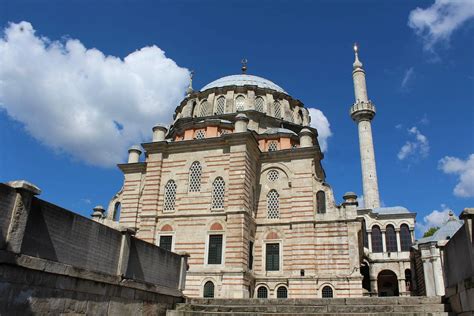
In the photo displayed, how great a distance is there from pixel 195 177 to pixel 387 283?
22.1 m

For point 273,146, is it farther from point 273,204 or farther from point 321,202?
point 321,202

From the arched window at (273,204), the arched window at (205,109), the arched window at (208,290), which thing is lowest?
the arched window at (208,290)

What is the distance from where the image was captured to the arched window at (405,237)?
35219mm

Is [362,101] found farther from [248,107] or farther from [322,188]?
[322,188]

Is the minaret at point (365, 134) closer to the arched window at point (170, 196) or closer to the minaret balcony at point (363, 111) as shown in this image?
the minaret balcony at point (363, 111)

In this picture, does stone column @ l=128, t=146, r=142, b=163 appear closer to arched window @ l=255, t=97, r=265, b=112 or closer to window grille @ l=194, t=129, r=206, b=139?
window grille @ l=194, t=129, r=206, b=139

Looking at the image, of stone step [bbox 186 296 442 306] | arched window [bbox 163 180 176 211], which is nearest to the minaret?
arched window [bbox 163 180 176 211]

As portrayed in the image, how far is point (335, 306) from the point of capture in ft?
36.6

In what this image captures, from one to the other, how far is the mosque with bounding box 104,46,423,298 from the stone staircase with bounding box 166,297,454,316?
8562 millimetres

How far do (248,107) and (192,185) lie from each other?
870 centimetres

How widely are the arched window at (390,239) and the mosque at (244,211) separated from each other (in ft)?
37.2

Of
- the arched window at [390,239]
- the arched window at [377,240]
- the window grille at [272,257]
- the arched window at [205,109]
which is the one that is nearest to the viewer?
the window grille at [272,257]

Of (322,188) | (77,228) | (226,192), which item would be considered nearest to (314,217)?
(322,188)

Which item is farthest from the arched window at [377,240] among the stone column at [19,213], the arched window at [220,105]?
the stone column at [19,213]
